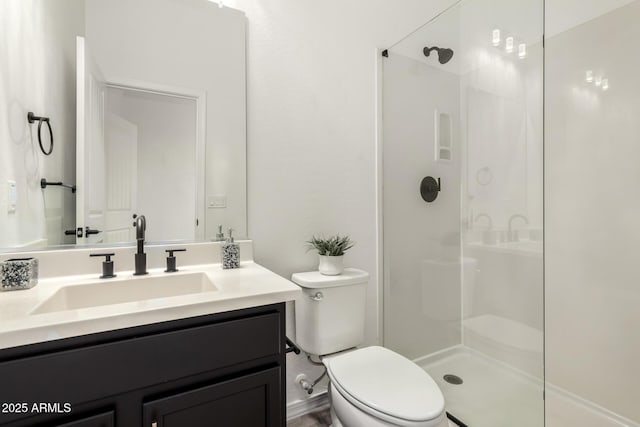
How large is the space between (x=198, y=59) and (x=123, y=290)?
3.24 feet

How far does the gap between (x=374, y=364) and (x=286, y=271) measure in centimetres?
59

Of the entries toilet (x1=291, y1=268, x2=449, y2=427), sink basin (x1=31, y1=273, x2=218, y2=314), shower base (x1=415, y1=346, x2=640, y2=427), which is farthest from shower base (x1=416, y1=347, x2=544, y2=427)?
sink basin (x1=31, y1=273, x2=218, y2=314)

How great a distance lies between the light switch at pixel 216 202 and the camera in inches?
53.7

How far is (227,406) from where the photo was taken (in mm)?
812

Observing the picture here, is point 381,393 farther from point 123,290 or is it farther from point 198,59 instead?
point 198,59

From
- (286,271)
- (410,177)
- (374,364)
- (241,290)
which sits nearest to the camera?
(241,290)

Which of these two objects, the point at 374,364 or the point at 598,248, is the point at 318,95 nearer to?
the point at 374,364

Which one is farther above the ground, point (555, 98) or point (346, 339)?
point (555, 98)

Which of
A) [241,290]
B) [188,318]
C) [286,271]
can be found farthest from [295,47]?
[188,318]

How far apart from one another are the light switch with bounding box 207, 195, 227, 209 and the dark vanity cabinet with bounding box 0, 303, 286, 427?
646 mm

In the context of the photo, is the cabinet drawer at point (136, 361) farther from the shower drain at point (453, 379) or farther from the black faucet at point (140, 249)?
the shower drain at point (453, 379)

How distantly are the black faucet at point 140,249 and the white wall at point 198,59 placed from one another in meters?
0.29

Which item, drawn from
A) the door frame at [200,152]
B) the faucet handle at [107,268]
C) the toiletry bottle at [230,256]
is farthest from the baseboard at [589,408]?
the faucet handle at [107,268]

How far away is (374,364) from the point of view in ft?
4.10
